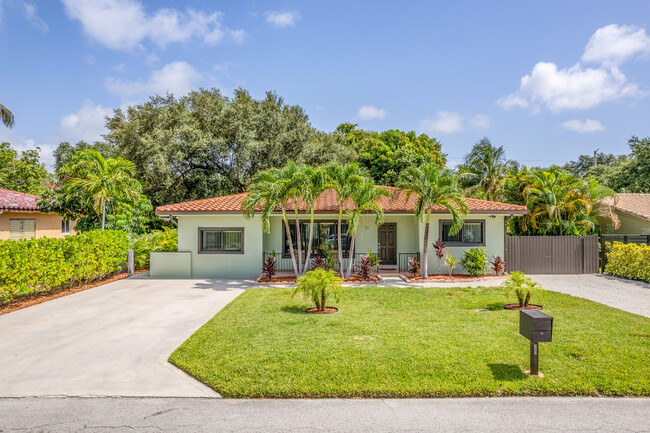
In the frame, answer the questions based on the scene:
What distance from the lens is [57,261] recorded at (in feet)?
36.2

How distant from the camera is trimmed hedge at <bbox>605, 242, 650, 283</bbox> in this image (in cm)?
1361

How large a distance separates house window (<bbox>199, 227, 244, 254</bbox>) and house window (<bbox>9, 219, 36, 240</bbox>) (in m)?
10.2

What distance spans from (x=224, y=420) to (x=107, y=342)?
408 cm

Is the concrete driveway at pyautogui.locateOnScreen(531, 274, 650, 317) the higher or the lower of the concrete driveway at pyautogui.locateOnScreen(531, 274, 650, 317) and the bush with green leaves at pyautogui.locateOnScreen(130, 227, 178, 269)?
the lower

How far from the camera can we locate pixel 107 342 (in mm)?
7086

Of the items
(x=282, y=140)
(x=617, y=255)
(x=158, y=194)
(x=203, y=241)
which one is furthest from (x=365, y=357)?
(x=158, y=194)

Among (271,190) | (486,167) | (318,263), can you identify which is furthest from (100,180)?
(486,167)

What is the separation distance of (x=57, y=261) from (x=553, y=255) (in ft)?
59.4

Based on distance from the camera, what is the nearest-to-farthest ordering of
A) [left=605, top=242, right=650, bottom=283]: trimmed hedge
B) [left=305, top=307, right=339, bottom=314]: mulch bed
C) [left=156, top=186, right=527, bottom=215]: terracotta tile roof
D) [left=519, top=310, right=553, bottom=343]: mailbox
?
[left=519, top=310, right=553, bottom=343]: mailbox, [left=305, top=307, right=339, bottom=314]: mulch bed, [left=605, top=242, right=650, bottom=283]: trimmed hedge, [left=156, top=186, right=527, bottom=215]: terracotta tile roof

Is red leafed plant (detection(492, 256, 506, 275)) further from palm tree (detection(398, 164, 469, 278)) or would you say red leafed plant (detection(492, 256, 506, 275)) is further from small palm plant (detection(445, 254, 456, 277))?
palm tree (detection(398, 164, 469, 278))

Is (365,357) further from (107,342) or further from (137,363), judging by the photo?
(107,342)

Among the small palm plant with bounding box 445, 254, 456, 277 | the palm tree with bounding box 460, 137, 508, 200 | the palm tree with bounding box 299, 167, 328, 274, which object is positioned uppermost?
the palm tree with bounding box 460, 137, 508, 200

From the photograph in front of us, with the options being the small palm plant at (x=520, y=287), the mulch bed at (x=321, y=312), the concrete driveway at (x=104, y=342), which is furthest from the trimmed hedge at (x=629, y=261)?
the concrete driveway at (x=104, y=342)

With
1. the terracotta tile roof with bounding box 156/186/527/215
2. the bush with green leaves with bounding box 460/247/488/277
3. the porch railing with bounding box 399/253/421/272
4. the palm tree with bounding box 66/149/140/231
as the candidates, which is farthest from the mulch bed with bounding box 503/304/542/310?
the palm tree with bounding box 66/149/140/231
